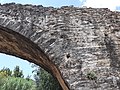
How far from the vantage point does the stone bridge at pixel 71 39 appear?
5.55m

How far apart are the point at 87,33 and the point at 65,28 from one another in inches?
14.3

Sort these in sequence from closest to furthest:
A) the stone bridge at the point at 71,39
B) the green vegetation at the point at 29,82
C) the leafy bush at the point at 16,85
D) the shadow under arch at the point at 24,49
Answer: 1. the stone bridge at the point at 71,39
2. the shadow under arch at the point at 24,49
3. the green vegetation at the point at 29,82
4. the leafy bush at the point at 16,85

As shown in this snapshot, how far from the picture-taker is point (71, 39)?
5.96m

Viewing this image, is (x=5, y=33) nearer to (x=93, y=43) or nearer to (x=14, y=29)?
(x=14, y=29)

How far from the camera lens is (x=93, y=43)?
5988mm

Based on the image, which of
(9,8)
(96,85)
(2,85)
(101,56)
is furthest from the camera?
(2,85)

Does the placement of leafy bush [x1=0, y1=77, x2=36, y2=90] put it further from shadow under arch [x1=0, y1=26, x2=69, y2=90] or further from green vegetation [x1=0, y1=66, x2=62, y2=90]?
shadow under arch [x1=0, y1=26, x2=69, y2=90]

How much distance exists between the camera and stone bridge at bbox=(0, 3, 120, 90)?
5.55 m

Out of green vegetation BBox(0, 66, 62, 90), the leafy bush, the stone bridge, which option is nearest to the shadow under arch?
the stone bridge

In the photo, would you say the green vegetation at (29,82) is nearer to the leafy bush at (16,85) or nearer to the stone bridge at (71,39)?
the leafy bush at (16,85)

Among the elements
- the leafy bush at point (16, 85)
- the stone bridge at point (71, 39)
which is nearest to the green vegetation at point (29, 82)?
the leafy bush at point (16, 85)

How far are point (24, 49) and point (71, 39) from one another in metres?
1.09

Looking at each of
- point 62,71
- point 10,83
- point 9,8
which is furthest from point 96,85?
point 10,83

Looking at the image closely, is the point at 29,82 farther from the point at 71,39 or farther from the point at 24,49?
the point at 71,39
